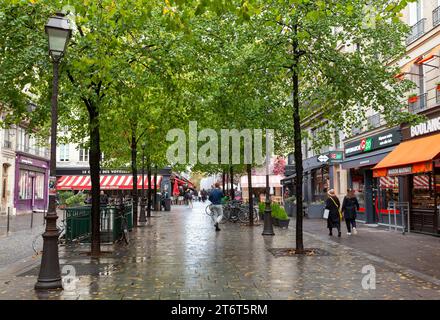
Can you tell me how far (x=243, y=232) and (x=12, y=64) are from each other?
1092 cm

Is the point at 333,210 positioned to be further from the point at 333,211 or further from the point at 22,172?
the point at 22,172

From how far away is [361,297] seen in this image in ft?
22.9

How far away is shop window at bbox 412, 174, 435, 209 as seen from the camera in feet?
57.9

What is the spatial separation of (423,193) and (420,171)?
10.2ft

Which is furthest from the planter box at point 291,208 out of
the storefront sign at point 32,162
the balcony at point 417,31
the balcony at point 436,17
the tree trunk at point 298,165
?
the storefront sign at point 32,162

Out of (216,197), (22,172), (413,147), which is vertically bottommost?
(216,197)

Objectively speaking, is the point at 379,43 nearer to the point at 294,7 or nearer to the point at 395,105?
the point at 395,105

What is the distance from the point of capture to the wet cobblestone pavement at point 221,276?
7246 mm

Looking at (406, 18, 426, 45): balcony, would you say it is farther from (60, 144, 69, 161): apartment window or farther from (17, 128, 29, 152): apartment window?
(60, 144, 69, 161): apartment window

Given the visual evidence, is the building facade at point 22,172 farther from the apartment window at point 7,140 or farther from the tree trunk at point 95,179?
the tree trunk at point 95,179

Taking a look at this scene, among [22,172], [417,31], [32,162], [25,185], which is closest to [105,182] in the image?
[32,162]

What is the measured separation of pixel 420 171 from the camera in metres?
15.5

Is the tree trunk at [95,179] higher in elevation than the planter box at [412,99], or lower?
lower
